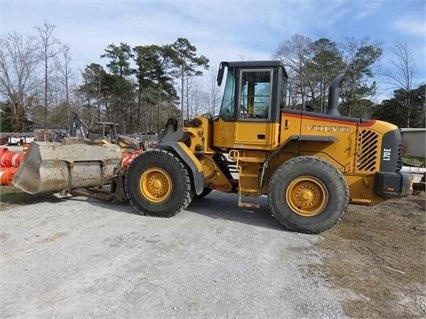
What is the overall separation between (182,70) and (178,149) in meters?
43.2

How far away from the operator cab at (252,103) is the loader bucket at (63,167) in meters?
2.95

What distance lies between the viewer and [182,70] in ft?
161

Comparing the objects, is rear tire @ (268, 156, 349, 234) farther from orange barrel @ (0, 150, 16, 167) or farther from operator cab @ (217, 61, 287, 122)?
orange barrel @ (0, 150, 16, 167)

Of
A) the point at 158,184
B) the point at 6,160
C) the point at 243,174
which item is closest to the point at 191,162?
the point at 158,184

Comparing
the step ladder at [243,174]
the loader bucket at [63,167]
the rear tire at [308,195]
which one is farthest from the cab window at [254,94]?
the loader bucket at [63,167]

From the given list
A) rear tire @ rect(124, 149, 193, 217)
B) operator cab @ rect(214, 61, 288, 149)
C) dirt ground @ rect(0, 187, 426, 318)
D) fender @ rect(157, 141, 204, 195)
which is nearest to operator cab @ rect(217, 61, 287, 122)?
operator cab @ rect(214, 61, 288, 149)

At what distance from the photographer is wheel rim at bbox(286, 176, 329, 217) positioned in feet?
20.8

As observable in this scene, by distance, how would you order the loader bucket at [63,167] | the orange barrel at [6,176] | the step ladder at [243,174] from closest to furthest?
the step ladder at [243,174] → the loader bucket at [63,167] → the orange barrel at [6,176]

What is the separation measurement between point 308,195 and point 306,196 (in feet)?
0.12

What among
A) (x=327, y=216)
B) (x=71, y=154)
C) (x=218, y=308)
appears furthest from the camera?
(x=71, y=154)

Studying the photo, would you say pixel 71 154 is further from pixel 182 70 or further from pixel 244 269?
pixel 182 70

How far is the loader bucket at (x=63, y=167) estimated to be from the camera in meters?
7.31

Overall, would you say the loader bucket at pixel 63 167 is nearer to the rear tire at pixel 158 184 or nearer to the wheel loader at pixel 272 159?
the wheel loader at pixel 272 159

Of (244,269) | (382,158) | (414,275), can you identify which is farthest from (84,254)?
(382,158)
